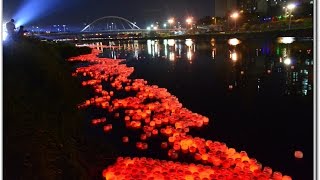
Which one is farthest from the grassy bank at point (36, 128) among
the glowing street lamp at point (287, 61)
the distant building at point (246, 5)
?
the distant building at point (246, 5)

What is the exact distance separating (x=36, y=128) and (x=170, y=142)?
3.35 metres

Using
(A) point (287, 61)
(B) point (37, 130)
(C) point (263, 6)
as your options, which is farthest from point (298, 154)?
(C) point (263, 6)

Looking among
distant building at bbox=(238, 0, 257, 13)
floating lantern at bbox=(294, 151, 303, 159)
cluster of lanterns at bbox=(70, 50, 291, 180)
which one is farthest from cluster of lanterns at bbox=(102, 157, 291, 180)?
distant building at bbox=(238, 0, 257, 13)

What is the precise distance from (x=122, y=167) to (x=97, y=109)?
531cm

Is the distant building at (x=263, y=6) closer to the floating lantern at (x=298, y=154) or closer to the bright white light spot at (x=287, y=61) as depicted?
the bright white light spot at (x=287, y=61)

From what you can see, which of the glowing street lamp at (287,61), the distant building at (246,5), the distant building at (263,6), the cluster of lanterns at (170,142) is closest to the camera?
the cluster of lanterns at (170,142)

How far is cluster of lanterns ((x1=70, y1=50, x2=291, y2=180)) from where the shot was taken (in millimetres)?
6562

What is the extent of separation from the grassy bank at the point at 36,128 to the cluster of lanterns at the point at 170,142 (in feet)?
3.05

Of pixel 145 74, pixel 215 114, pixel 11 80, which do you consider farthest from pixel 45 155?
pixel 145 74

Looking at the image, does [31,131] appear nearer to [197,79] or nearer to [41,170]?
[41,170]

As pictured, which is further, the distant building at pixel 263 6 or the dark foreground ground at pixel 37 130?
the distant building at pixel 263 6

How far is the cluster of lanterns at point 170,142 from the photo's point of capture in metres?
6.56

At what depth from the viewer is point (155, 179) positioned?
631 centimetres

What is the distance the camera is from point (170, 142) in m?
8.58
